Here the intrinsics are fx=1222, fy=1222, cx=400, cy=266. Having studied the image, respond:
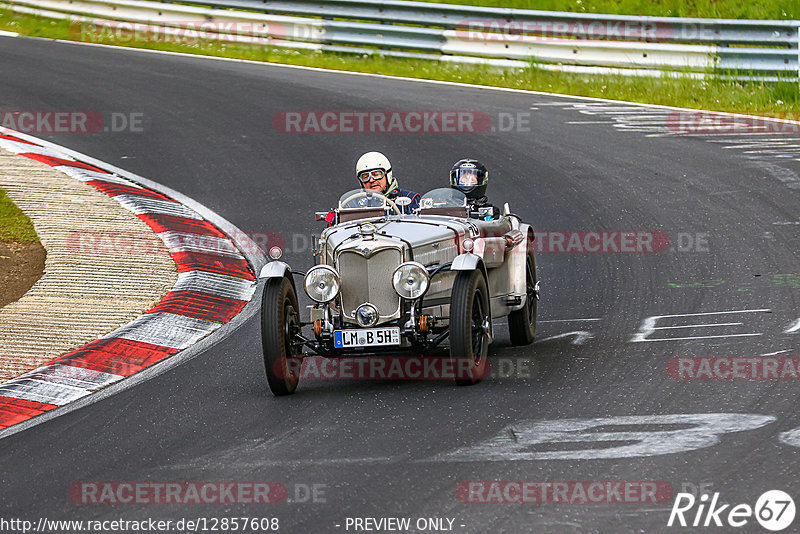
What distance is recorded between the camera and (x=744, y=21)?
18.6m

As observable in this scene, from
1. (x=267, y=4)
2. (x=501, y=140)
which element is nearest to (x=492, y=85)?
(x=501, y=140)

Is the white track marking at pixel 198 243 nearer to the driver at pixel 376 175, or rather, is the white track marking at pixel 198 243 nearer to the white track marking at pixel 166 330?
the white track marking at pixel 166 330

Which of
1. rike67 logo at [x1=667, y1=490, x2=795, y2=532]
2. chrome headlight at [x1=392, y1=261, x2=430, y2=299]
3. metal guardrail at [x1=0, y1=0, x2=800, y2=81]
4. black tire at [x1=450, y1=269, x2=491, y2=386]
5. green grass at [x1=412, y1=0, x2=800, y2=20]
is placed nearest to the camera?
rike67 logo at [x1=667, y1=490, x2=795, y2=532]

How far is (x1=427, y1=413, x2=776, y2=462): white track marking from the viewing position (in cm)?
628

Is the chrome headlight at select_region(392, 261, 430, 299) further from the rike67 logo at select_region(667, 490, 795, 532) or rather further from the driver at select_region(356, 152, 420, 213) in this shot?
the rike67 logo at select_region(667, 490, 795, 532)

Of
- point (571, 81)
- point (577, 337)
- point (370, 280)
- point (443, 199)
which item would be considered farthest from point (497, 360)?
point (571, 81)

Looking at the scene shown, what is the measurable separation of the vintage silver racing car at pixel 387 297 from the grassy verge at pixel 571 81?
10.6m

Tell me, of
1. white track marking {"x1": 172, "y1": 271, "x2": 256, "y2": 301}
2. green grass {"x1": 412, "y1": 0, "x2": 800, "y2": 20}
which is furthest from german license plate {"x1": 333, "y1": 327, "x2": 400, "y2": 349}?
green grass {"x1": 412, "y1": 0, "x2": 800, "y2": 20}

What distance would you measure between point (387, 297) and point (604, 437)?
2.12 m

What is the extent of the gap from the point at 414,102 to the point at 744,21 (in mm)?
5211

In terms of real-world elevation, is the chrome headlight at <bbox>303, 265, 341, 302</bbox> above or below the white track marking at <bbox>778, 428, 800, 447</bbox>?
above

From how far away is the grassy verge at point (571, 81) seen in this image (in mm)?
18281

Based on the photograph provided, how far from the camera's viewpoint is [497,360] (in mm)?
8812

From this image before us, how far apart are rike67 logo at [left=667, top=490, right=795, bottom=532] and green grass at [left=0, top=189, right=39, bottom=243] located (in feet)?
27.9
